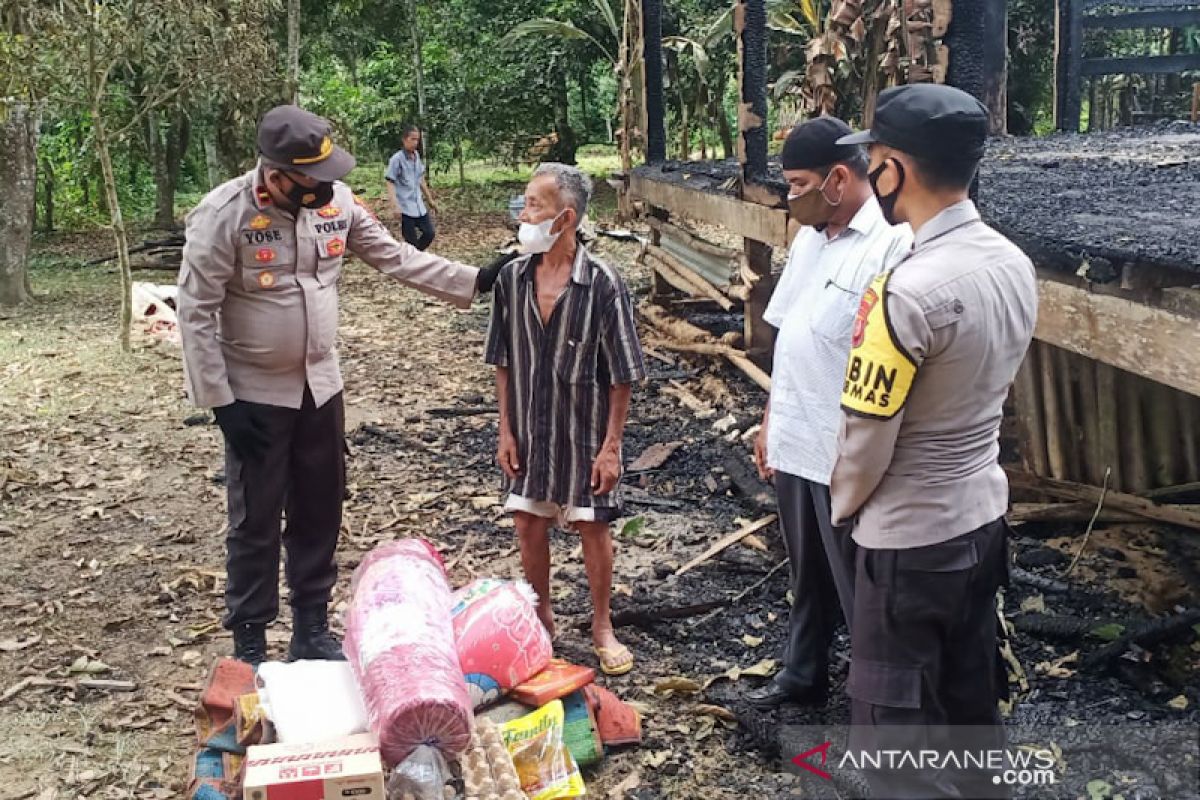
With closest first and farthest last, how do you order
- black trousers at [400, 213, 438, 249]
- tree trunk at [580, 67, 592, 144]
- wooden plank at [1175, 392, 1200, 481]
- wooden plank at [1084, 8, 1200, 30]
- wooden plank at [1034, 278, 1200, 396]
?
wooden plank at [1034, 278, 1200, 396]
wooden plank at [1175, 392, 1200, 481]
wooden plank at [1084, 8, 1200, 30]
black trousers at [400, 213, 438, 249]
tree trunk at [580, 67, 592, 144]

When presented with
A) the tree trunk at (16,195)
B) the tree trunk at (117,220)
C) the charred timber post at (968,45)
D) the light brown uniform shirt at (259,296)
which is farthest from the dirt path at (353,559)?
the tree trunk at (16,195)

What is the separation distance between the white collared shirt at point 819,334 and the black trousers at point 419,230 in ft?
36.5

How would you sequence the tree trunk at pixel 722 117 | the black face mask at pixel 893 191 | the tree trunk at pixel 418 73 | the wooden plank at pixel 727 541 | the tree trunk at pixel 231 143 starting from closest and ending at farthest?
the black face mask at pixel 893 191
the wooden plank at pixel 727 541
the tree trunk at pixel 231 143
the tree trunk at pixel 722 117
the tree trunk at pixel 418 73

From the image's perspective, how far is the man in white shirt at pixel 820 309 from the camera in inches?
133

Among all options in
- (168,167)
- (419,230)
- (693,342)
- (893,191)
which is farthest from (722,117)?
(893,191)

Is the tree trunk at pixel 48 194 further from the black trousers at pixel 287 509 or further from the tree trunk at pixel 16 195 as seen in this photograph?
the black trousers at pixel 287 509

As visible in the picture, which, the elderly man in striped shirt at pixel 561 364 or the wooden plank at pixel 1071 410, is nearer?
the elderly man in striped shirt at pixel 561 364

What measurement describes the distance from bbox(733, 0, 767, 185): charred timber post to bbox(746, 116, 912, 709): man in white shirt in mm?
3752

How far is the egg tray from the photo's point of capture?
10.2ft

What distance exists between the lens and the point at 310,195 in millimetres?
3877

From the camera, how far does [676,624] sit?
461 cm

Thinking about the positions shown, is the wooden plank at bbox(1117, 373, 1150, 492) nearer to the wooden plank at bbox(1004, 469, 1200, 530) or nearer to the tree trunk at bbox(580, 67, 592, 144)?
the wooden plank at bbox(1004, 469, 1200, 530)

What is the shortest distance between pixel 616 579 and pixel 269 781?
2.35 m
